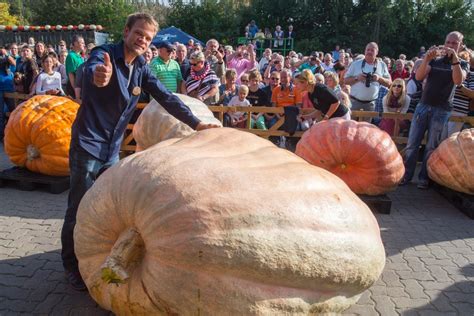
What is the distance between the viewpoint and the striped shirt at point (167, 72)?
23.0 feet

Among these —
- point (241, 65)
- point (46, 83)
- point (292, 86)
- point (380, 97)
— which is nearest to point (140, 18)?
point (292, 86)

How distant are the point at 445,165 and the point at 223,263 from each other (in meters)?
4.59

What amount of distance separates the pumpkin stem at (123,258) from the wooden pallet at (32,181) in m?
3.73

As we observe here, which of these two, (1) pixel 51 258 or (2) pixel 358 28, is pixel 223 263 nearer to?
(1) pixel 51 258

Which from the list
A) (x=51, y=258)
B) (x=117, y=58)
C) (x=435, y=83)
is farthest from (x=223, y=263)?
(x=435, y=83)

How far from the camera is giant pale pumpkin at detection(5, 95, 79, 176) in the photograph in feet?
17.5

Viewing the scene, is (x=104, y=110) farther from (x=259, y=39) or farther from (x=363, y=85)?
(x=259, y=39)

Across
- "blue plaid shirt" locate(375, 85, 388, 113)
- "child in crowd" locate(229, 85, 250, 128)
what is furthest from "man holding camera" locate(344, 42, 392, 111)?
"child in crowd" locate(229, 85, 250, 128)

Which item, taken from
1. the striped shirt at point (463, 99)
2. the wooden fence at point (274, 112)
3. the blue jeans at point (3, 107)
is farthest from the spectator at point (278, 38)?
the striped shirt at point (463, 99)

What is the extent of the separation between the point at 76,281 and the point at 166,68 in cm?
466

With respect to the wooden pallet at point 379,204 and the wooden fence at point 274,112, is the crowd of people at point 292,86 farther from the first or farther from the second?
the wooden pallet at point 379,204

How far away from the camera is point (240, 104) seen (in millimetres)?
7738

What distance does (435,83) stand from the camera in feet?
19.2

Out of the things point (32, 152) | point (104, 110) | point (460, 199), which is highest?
point (104, 110)
